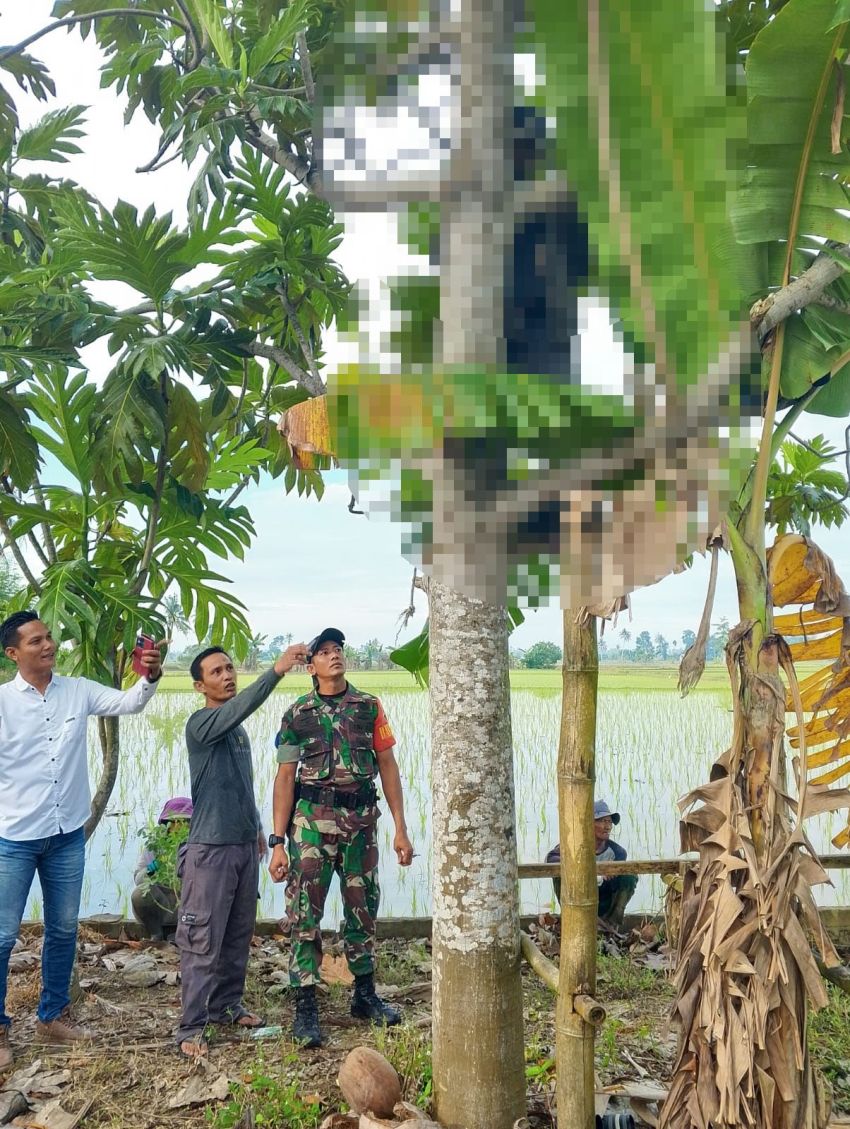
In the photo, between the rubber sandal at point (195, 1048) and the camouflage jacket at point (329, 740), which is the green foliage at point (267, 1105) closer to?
the rubber sandal at point (195, 1048)

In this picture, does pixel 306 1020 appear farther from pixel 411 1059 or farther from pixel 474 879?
pixel 474 879

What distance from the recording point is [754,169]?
1.50 m

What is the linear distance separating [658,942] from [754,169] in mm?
3643

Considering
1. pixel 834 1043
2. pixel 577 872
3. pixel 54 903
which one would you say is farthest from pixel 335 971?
pixel 577 872

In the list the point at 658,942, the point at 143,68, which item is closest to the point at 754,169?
the point at 143,68

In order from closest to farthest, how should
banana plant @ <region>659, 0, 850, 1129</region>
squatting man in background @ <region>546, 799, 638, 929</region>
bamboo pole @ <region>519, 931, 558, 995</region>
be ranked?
banana plant @ <region>659, 0, 850, 1129</region> < bamboo pole @ <region>519, 931, 558, 995</region> < squatting man in background @ <region>546, 799, 638, 929</region>

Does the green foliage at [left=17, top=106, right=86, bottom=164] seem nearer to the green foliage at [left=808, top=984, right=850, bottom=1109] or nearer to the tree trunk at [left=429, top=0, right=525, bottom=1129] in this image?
the tree trunk at [left=429, top=0, right=525, bottom=1129]

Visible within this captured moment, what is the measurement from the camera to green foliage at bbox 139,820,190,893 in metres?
4.22

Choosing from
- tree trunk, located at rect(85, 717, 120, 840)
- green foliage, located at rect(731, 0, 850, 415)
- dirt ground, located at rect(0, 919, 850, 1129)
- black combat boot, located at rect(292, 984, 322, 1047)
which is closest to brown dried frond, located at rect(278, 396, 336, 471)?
green foliage, located at rect(731, 0, 850, 415)

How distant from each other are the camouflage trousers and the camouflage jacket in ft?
0.42

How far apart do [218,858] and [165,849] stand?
3.65 ft

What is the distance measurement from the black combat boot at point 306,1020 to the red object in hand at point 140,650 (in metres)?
1.24

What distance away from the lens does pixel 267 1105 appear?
2.57m

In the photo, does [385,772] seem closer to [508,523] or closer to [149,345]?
[149,345]
